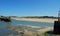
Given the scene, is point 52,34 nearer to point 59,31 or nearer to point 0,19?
point 59,31

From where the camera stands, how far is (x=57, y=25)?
578cm

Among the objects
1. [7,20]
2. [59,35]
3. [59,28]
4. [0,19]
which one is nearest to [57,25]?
[59,28]

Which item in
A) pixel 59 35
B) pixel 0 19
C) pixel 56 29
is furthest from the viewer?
pixel 0 19

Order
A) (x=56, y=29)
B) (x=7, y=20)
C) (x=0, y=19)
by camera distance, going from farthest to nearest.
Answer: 1. (x=0, y=19)
2. (x=7, y=20)
3. (x=56, y=29)

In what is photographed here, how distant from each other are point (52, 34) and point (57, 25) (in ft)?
1.69

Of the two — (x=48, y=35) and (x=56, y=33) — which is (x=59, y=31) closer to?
(x=56, y=33)

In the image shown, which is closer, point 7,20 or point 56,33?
point 56,33

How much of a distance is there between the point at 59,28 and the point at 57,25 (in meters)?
0.15

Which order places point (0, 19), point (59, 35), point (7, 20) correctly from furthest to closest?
point (0, 19) → point (7, 20) → point (59, 35)

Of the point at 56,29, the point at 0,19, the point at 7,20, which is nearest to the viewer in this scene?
the point at 56,29

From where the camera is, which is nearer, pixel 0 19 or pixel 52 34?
pixel 52 34

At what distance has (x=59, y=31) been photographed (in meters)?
5.71

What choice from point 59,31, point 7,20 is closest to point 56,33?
point 59,31

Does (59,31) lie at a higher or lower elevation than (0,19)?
higher
